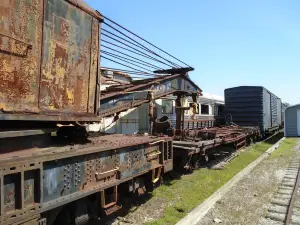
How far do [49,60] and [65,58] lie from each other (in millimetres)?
367

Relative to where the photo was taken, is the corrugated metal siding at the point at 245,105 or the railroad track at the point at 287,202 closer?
the railroad track at the point at 287,202

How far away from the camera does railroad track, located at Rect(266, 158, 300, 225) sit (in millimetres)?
6197

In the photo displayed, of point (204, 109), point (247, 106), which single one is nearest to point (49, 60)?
point (204, 109)

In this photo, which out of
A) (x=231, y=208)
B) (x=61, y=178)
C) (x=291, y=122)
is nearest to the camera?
(x=61, y=178)

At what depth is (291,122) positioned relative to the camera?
89.0 ft

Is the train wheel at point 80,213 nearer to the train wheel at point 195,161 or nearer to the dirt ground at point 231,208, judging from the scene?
the dirt ground at point 231,208

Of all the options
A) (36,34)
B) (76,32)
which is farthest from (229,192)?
(36,34)

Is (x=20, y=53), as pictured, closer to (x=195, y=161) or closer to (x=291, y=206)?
(x=291, y=206)

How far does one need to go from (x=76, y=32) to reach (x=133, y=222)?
3.68 metres

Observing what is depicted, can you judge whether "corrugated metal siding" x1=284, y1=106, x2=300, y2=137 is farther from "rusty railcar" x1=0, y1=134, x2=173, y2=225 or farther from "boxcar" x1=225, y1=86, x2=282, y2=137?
"rusty railcar" x1=0, y1=134, x2=173, y2=225

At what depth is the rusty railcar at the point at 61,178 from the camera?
3203 mm

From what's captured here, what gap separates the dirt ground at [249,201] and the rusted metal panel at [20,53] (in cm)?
419

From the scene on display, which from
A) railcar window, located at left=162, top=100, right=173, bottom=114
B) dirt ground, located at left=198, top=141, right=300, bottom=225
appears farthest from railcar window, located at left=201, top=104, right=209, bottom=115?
dirt ground, located at left=198, top=141, right=300, bottom=225

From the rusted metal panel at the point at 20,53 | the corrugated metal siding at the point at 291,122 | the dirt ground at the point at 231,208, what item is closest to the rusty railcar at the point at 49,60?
the rusted metal panel at the point at 20,53
